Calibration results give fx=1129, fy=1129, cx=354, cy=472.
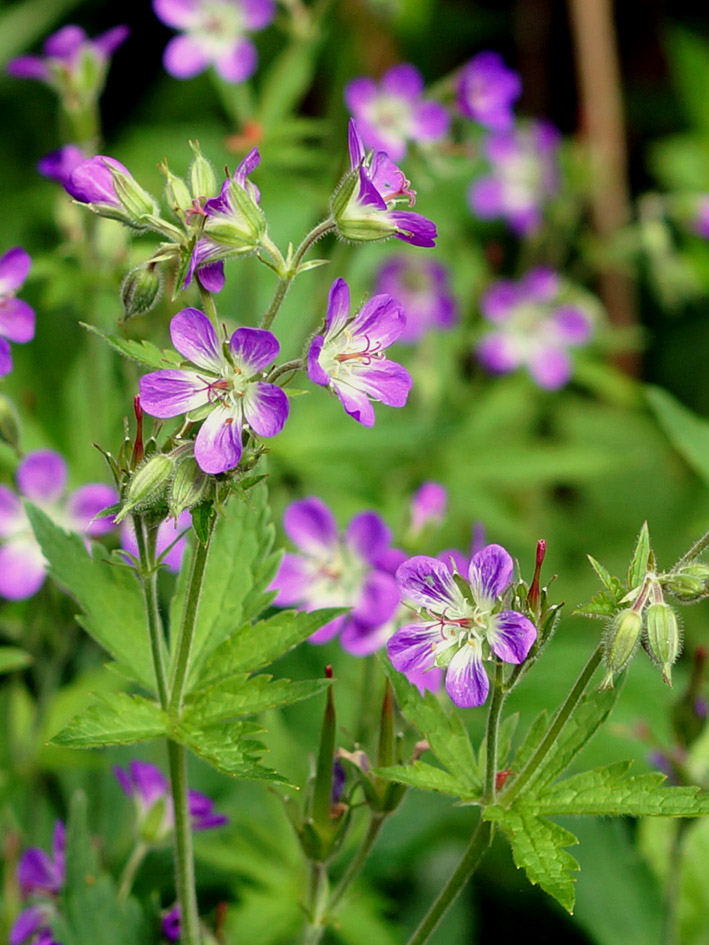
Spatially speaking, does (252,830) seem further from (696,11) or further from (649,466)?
(696,11)

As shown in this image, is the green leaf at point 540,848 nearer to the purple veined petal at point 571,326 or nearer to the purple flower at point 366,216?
the purple flower at point 366,216

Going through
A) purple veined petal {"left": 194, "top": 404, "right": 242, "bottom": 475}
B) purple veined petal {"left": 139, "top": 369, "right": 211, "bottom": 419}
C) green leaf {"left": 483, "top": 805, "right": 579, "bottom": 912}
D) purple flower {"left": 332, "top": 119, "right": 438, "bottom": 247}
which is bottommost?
green leaf {"left": 483, "top": 805, "right": 579, "bottom": 912}

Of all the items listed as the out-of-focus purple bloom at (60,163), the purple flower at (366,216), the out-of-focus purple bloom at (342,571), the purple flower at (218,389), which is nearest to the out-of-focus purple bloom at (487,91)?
the out-of-focus purple bloom at (60,163)

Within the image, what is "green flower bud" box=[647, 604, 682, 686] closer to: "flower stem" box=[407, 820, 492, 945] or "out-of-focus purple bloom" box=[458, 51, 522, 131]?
"flower stem" box=[407, 820, 492, 945]

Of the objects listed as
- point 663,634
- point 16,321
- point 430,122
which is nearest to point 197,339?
point 16,321

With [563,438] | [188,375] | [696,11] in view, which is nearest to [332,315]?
[188,375]

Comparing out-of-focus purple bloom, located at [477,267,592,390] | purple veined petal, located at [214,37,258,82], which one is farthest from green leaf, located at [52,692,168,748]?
out-of-focus purple bloom, located at [477,267,592,390]
